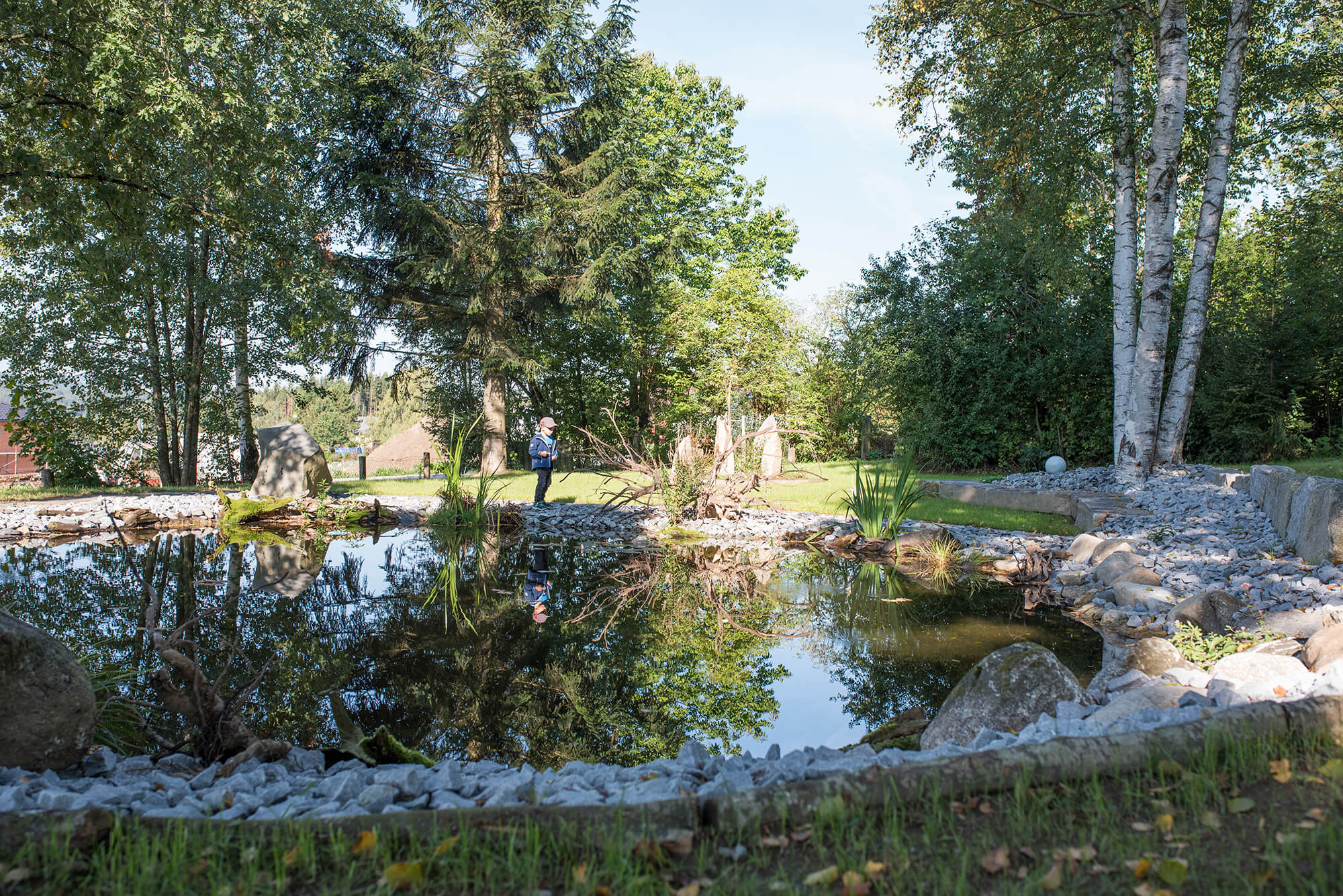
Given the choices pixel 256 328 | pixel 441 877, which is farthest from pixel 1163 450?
pixel 256 328

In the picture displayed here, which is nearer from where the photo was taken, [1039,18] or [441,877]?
[441,877]

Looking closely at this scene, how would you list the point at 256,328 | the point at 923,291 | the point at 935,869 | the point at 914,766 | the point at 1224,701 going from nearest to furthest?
the point at 935,869, the point at 914,766, the point at 1224,701, the point at 923,291, the point at 256,328

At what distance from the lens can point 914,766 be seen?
1.93 meters

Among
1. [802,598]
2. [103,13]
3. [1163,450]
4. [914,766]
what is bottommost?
[802,598]

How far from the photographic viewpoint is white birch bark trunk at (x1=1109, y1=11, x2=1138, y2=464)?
9086 millimetres

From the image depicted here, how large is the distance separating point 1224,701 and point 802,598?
3.24 meters

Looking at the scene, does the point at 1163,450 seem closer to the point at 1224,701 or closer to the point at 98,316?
the point at 1224,701

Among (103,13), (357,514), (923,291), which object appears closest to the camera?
(103,13)

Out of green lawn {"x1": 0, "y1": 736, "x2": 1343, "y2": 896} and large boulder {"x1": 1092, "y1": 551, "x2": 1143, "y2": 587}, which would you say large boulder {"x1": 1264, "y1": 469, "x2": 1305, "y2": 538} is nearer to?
large boulder {"x1": 1092, "y1": 551, "x2": 1143, "y2": 587}

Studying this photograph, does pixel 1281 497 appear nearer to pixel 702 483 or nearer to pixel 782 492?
pixel 702 483

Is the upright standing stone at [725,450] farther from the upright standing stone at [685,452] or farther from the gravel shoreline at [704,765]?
the gravel shoreline at [704,765]

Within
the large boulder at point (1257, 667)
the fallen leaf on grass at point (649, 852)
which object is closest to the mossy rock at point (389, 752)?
the fallen leaf on grass at point (649, 852)

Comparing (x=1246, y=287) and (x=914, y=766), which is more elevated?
(x=1246, y=287)

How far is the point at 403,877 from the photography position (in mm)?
1580
